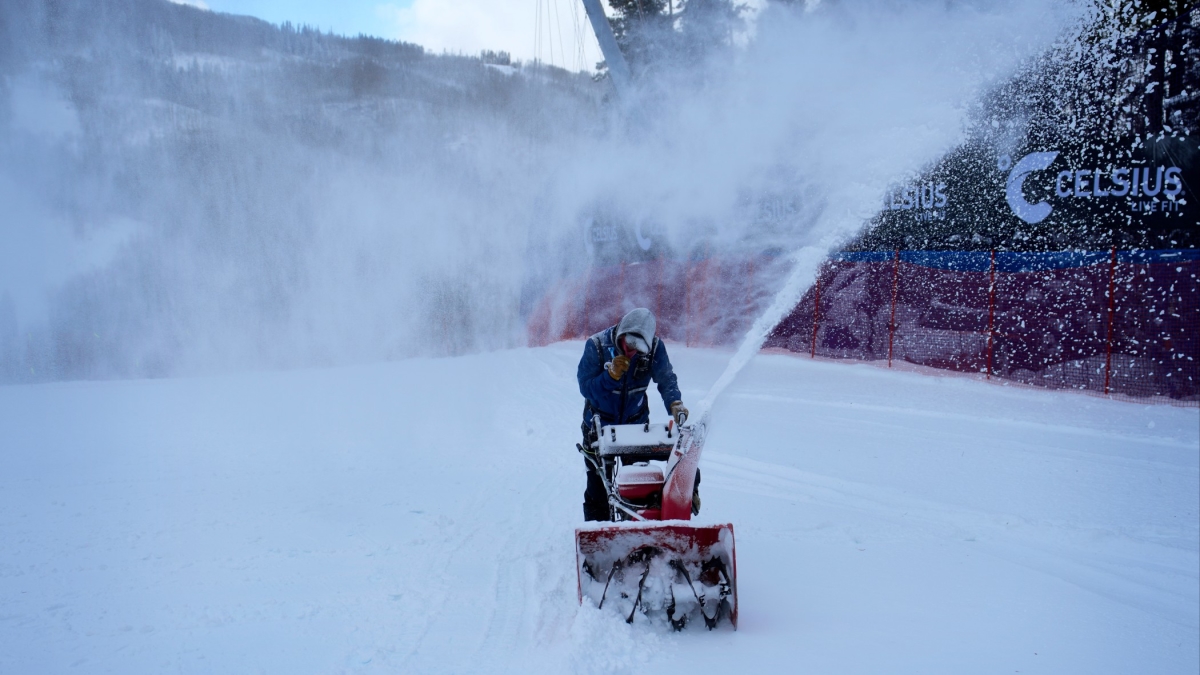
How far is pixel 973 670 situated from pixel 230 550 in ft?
15.2

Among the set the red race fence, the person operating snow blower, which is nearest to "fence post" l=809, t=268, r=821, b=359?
the red race fence

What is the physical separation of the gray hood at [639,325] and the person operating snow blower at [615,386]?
0.5 inches

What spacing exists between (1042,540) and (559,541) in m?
3.60

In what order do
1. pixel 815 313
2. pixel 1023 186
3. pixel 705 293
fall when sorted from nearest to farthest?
pixel 1023 186, pixel 815 313, pixel 705 293

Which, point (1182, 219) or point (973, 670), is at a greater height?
point (1182, 219)

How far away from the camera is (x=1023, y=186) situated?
11.8m

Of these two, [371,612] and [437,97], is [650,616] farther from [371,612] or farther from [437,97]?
[437,97]

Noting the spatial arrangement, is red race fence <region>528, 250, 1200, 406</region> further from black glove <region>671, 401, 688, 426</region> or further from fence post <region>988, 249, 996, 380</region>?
black glove <region>671, 401, 688, 426</region>

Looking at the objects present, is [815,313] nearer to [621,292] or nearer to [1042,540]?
[621,292]

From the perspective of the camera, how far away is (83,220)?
25.6 meters

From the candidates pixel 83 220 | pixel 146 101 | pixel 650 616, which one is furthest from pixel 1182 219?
pixel 146 101

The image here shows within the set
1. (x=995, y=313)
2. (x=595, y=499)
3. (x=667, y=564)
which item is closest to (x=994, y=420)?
(x=995, y=313)

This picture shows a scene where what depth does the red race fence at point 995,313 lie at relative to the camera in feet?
30.0

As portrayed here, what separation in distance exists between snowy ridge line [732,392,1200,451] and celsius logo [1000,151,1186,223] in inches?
193
